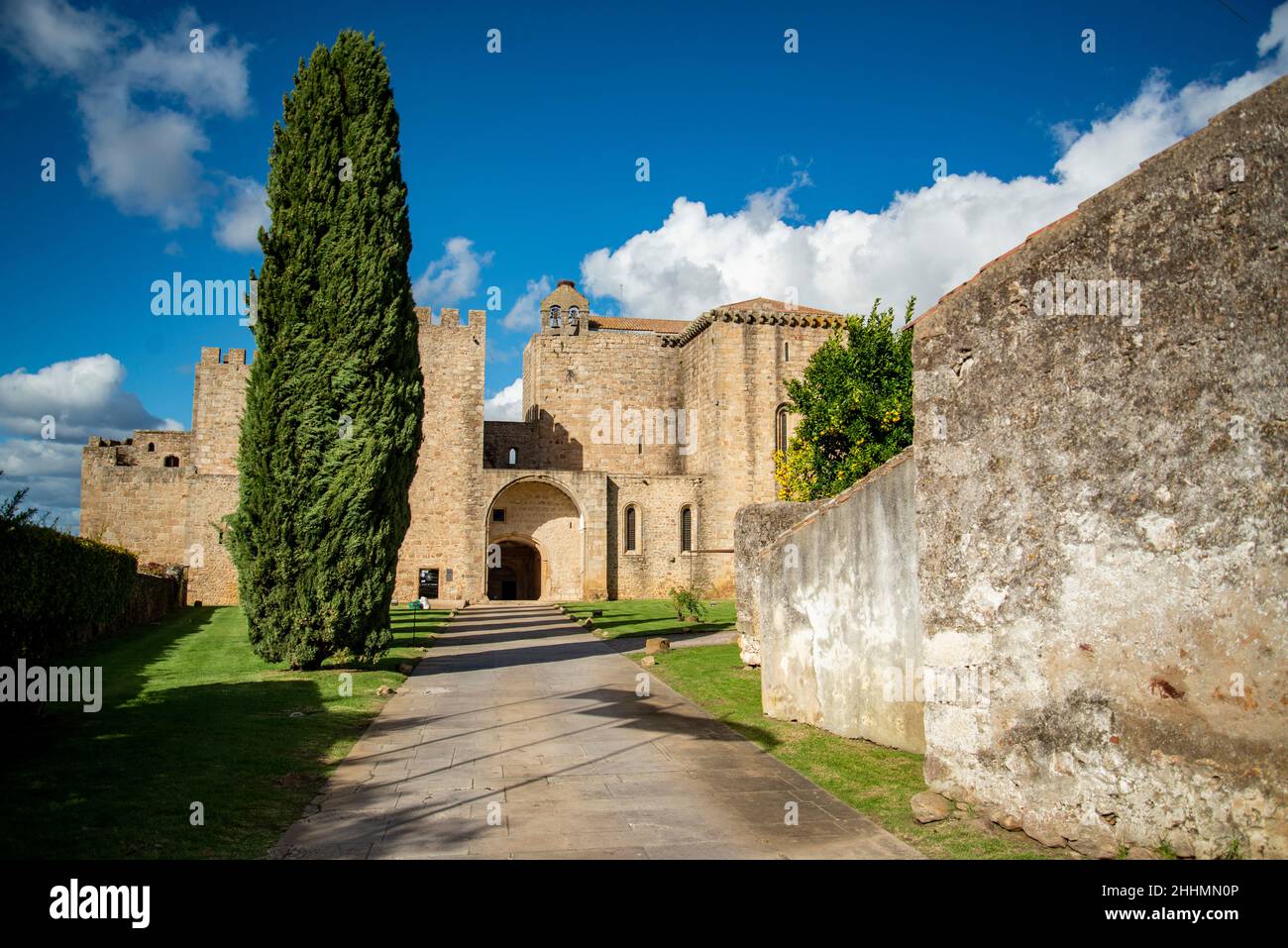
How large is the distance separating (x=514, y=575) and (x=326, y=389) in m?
30.3

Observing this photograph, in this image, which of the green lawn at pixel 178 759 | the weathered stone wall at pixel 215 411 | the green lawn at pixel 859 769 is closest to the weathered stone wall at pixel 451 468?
the weathered stone wall at pixel 215 411

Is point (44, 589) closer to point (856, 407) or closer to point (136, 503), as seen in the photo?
point (856, 407)

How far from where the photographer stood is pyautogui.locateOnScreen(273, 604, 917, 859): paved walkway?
19.6ft

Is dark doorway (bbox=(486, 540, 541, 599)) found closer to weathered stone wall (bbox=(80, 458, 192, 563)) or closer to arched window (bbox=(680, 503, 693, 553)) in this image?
arched window (bbox=(680, 503, 693, 553))

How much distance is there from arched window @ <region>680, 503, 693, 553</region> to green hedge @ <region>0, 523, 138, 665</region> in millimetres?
26663

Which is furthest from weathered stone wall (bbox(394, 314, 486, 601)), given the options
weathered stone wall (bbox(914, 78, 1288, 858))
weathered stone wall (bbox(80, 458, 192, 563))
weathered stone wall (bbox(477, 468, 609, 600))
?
weathered stone wall (bbox(914, 78, 1288, 858))

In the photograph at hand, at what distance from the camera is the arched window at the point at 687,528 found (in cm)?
3934

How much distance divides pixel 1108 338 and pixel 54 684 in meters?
12.1

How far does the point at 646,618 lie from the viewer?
27.6 metres

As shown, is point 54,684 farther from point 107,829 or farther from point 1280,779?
point 1280,779

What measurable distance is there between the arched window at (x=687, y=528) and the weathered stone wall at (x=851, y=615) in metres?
28.4

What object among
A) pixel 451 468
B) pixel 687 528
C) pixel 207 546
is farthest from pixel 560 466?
pixel 207 546

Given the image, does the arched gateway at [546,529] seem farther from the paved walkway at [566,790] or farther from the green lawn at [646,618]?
the paved walkway at [566,790]
